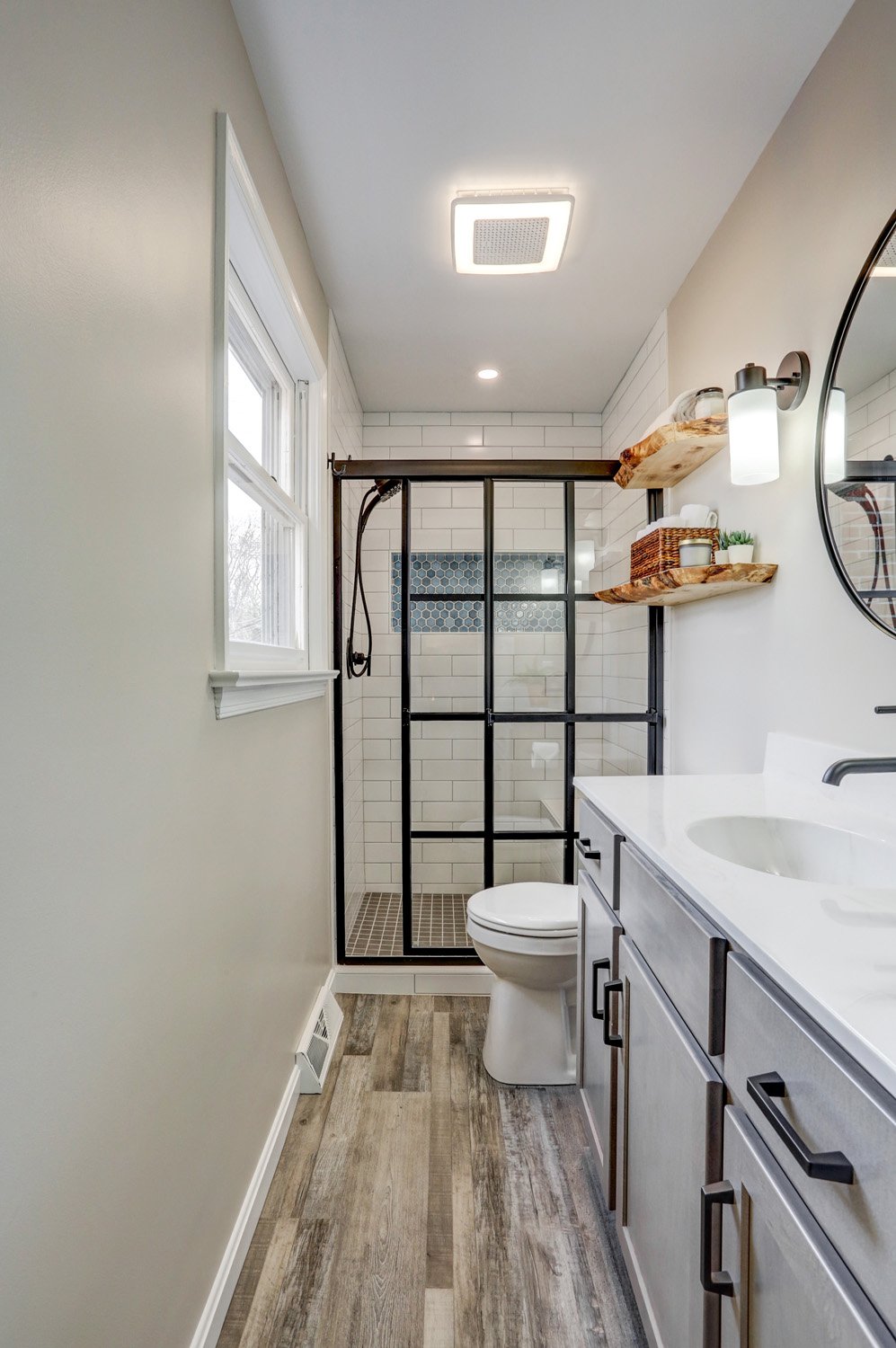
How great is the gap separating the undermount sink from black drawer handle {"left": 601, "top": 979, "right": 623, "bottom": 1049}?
12.3 inches

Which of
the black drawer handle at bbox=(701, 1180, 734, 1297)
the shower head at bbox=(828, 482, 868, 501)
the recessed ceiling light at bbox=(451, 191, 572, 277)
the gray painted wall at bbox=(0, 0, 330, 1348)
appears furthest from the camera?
the recessed ceiling light at bbox=(451, 191, 572, 277)

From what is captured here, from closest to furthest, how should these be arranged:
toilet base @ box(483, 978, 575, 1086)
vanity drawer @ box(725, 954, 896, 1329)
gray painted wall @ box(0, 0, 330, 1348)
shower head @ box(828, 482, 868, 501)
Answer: vanity drawer @ box(725, 954, 896, 1329) → gray painted wall @ box(0, 0, 330, 1348) → shower head @ box(828, 482, 868, 501) → toilet base @ box(483, 978, 575, 1086)

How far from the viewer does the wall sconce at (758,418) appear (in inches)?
59.0

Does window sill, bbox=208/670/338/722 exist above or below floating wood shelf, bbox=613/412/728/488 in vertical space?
below

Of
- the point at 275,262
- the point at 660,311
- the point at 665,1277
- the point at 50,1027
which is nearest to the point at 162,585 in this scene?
the point at 50,1027

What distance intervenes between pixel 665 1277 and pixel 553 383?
3.00 meters

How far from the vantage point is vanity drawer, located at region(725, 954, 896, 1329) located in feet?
1.66

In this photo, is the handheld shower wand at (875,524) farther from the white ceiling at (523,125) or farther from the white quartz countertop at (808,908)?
the white ceiling at (523,125)

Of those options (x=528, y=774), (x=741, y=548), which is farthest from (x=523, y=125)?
(x=528, y=774)

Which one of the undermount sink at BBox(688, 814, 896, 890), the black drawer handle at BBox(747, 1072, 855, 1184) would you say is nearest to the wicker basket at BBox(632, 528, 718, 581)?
the undermount sink at BBox(688, 814, 896, 890)

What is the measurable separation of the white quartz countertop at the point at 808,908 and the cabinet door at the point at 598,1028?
245 millimetres

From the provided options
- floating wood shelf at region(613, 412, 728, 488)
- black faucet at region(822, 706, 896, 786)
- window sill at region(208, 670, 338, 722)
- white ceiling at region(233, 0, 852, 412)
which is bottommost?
black faucet at region(822, 706, 896, 786)

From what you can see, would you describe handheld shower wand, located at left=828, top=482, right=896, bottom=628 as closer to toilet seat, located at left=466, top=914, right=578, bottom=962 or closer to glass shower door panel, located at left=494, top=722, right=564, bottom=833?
toilet seat, located at left=466, top=914, right=578, bottom=962

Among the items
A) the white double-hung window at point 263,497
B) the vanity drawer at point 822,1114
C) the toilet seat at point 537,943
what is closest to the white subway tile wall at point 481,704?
the white double-hung window at point 263,497
